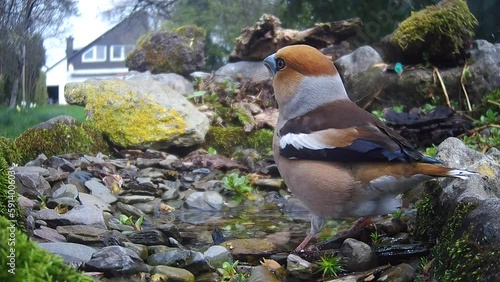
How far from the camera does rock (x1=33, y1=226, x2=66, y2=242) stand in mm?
2545

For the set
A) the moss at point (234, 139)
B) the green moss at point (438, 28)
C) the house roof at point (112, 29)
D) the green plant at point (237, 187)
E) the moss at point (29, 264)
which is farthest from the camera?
the green moss at point (438, 28)

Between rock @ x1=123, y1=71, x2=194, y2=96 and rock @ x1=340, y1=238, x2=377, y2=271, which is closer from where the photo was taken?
rock @ x1=340, y1=238, x2=377, y2=271

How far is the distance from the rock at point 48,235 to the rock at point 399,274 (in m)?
1.43

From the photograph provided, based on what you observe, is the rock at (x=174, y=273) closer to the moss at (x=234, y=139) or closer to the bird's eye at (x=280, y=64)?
the bird's eye at (x=280, y=64)

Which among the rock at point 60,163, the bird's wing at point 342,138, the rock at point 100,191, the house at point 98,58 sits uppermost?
the house at point 98,58

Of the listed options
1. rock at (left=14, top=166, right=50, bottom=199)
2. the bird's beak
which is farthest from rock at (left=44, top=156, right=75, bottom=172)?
the bird's beak

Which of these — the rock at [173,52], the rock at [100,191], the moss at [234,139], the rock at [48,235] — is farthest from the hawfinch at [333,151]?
the rock at [173,52]

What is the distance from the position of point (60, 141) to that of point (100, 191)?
2.38ft

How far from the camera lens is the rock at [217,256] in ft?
8.48

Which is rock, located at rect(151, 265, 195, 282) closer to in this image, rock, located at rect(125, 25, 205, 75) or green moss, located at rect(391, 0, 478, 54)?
rock, located at rect(125, 25, 205, 75)

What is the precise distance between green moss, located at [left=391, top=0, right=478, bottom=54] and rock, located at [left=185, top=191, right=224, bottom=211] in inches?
149

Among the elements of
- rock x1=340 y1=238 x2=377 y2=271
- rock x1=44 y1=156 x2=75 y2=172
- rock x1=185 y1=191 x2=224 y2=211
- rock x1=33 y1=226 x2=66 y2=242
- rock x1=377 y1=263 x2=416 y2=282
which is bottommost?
rock x1=185 y1=191 x2=224 y2=211

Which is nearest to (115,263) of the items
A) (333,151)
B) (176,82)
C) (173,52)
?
(333,151)

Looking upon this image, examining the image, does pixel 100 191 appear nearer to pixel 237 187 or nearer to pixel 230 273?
pixel 237 187
